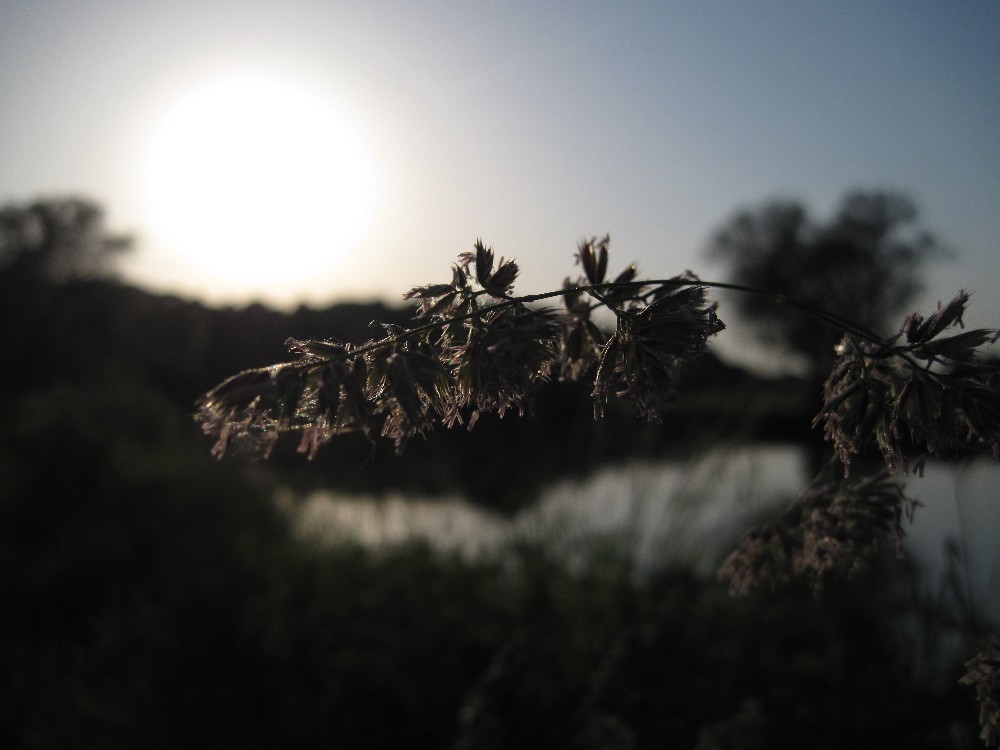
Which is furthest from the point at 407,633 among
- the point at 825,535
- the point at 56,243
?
the point at 56,243

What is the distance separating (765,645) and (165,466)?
5.37m

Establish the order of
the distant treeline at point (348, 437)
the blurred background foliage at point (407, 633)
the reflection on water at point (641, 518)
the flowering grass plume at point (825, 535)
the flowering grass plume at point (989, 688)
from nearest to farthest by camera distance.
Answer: the flowering grass plume at point (989, 688), the flowering grass plume at point (825, 535), the blurred background foliage at point (407, 633), the reflection on water at point (641, 518), the distant treeline at point (348, 437)

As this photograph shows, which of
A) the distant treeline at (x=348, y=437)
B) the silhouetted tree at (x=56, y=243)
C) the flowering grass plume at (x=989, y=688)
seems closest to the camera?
the flowering grass plume at (x=989, y=688)

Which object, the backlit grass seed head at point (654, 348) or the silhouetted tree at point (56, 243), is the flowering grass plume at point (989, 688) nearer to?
the backlit grass seed head at point (654, 348)

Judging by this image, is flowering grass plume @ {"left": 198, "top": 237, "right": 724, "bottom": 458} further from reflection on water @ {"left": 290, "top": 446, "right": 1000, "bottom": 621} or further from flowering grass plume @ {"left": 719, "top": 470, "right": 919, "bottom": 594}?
reflection on water @ {"left": 290, "top": 446, "right": 1000, "bottom": 621}

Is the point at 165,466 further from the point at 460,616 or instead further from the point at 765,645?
the point at 765,645

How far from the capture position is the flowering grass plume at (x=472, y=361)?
0.79 meters

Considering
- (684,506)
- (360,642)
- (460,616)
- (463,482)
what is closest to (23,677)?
(360,642)

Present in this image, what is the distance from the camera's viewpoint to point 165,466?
7020 millimetres

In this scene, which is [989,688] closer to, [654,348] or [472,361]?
[654,348]

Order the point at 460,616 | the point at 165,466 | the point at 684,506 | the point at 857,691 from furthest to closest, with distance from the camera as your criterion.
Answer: the point at 165,466 → the point at 684,506 → the point at 460,616 → the point at 857,691

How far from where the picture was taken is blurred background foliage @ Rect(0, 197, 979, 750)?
266cm

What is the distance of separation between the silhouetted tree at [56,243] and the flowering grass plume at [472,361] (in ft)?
38.8

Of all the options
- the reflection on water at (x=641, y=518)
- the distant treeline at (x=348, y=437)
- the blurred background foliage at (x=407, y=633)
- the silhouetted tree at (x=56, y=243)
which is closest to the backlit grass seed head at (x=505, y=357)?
the blurred background foliage at (x=407, y=633)
